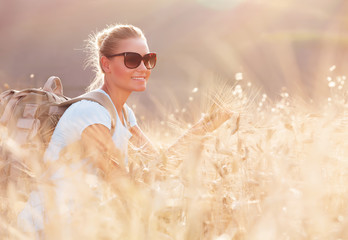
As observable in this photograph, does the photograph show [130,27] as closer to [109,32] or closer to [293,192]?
[109,32]

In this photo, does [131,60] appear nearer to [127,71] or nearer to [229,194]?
[127,71]

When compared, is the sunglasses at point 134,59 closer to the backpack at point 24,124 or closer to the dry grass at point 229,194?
the backpack at point 24,124

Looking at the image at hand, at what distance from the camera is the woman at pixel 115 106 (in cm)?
175

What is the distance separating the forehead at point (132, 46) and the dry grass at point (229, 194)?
1.21 metres

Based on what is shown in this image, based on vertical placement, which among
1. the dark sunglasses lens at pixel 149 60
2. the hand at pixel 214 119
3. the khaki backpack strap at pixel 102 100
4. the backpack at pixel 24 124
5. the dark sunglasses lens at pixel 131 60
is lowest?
the backpack at pixel 24 124

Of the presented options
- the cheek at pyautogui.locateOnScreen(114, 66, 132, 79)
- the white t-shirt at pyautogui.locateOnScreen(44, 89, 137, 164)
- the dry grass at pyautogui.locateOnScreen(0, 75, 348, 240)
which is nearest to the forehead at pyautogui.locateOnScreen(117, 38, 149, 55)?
the cheek at pyautogui.locateOnScreen(114, 66, 132, 79)

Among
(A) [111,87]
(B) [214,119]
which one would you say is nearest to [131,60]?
(A) [111,87]

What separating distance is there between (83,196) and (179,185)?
369mm

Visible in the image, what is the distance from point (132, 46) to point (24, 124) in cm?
94

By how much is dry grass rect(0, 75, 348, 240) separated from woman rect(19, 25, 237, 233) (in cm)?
26

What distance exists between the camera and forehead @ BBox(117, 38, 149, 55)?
244 centimetres

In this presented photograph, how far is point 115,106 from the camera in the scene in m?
2.54

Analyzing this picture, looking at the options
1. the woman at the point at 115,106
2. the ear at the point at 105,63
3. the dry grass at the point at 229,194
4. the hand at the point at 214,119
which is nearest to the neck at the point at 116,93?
the woman at the point at 115,106

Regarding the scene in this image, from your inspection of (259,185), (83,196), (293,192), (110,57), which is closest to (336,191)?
(259,185)
